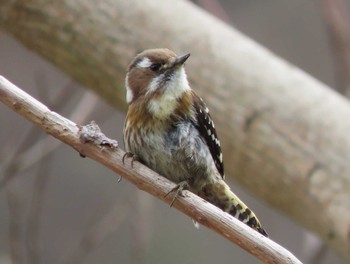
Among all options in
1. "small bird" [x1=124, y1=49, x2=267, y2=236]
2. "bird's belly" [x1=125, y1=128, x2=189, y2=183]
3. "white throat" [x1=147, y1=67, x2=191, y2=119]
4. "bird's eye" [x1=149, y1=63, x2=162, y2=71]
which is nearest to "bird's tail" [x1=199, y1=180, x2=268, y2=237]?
"small bird" [x1=124, y1=49, x2=267, y2=236]

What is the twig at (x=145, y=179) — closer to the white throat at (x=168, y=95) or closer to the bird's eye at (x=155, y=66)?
the white throat at (x=168, y=95)

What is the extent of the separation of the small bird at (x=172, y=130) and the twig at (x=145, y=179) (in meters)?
0.22

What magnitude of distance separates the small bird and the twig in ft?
0.73

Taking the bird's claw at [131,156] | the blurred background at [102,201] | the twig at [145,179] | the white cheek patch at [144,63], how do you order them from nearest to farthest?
1. the twig at [145,179]
2. the bird's claw at [131,156]
3. the white cheek patch at [144,63]
4. the blurred background at [102,201]

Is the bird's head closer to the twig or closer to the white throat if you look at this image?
the white throat

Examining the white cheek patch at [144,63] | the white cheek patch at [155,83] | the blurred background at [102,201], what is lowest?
the blurred background at [102,201]

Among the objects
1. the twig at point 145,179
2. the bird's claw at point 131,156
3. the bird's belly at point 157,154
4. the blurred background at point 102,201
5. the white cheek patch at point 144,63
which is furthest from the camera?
the blurred background at point 102,201

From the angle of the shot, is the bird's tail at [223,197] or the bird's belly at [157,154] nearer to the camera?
the bird's belly at [157,154]

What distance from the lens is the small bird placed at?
9.79 ft

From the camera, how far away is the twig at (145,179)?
2.55m

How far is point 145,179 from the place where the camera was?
→ 269 cm

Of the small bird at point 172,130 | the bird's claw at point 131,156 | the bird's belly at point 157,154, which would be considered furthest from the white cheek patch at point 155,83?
the bird's claw at point 131,156

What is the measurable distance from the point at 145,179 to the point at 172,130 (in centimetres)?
34

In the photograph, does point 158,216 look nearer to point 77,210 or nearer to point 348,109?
point 77,210
